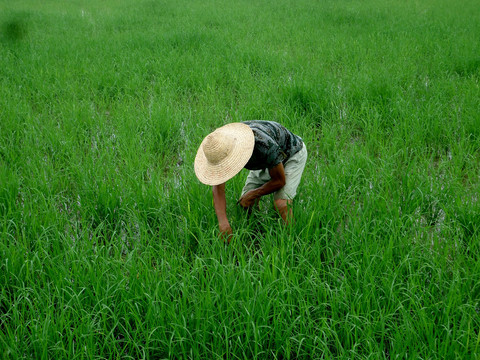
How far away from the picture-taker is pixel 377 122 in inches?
125

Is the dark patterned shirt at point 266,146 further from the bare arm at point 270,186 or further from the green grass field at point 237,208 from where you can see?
the green grass field at point 237,208

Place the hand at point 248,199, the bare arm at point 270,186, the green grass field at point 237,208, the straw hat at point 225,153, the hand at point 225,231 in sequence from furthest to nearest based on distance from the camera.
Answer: the hand at point 248,199
the bare arm at point 270,186
the hand at point 225,231
the straw hat at point 225,153
the green grass field at point 237,208

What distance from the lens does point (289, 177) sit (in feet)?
7.12

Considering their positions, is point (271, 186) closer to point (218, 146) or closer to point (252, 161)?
point (252, 161)

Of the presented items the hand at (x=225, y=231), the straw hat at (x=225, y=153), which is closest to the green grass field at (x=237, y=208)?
the hand at (x=225, y=231)

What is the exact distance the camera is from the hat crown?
1688 millimetres

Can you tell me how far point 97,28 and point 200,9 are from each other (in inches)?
108

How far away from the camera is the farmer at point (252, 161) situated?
66.7 inches

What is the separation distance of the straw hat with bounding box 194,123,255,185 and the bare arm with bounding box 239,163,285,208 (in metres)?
0.28

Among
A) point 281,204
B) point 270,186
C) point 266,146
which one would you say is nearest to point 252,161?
point 266,146

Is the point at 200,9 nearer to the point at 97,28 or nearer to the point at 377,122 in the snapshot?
the point at 97,28

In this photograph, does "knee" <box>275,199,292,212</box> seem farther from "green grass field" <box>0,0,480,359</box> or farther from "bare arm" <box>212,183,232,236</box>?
"bare arm" <box>212,183,232,236</box>

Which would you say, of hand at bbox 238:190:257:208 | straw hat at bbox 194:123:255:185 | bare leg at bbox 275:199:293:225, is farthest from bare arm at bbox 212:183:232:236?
bare leg at bbox 275:199:293:225

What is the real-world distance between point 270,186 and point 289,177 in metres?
0.21
